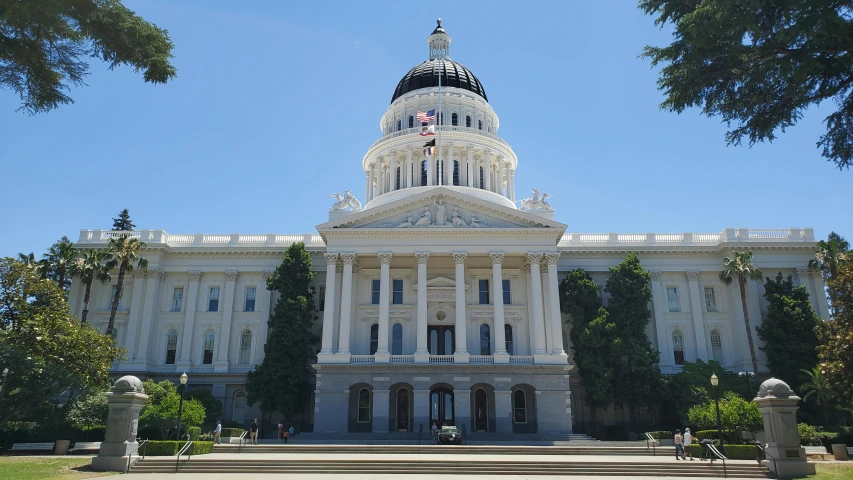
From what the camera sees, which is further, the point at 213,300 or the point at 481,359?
the point at 213,300

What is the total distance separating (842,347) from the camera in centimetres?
2934

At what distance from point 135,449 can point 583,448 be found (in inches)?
884

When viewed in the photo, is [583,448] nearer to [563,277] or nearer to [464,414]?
[464,414]

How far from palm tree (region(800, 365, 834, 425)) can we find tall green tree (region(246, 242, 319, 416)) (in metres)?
32.7

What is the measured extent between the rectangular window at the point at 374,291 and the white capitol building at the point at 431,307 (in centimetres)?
16

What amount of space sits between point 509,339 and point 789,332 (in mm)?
19782

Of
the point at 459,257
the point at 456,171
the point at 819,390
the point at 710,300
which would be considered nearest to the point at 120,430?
the point at 459,257

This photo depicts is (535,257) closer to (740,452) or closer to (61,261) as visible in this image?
(740,452)

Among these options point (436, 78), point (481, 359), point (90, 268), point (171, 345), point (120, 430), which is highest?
point (436, 78)

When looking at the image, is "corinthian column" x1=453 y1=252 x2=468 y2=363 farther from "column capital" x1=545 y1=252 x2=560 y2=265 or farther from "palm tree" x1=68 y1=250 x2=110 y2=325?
"palm tree" x1=68 y1=250 x2=110 y2=325

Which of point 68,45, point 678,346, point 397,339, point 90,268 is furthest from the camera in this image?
point 678,346

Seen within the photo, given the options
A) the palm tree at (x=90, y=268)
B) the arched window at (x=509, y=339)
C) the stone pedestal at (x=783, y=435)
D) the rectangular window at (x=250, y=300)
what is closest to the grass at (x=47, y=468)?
the palm tree at (x=90, y=268)

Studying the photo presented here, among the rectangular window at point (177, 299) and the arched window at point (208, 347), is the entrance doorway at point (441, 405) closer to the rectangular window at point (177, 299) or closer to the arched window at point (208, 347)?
the arched window at point (208, 347)

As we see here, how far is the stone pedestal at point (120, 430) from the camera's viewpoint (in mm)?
24812
